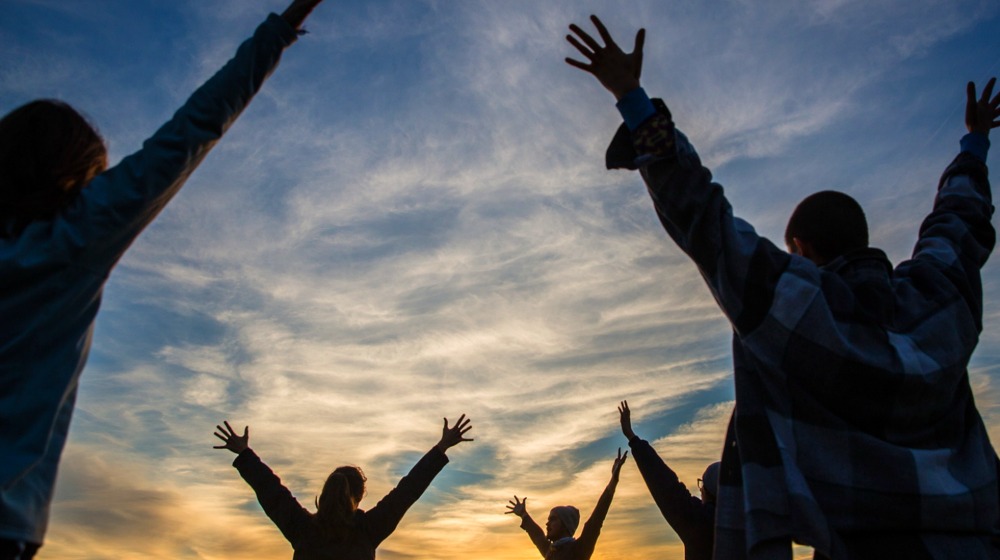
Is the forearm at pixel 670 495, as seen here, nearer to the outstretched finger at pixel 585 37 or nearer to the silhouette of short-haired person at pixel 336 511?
the silhouette of short-haired person at pixel 336 511

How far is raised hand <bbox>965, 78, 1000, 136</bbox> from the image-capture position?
11.2 feet

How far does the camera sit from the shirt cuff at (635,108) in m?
2.42

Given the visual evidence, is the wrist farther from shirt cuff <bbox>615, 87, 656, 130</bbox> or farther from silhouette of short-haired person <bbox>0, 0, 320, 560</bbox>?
silhouette of short-haired person <bbox>0, 0, 320, 560</bbox>

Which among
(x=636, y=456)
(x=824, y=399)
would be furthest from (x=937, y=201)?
(x=636, y=456)

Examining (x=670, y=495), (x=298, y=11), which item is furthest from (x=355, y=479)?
(x=298, y=11)

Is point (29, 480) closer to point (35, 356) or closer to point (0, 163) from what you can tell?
point (35, 356)

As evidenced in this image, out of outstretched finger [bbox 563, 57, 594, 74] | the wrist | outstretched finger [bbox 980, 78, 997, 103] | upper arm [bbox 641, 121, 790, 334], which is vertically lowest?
upper arm [bbox 641, 121, 790, 334]

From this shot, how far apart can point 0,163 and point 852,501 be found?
2738 millimetres

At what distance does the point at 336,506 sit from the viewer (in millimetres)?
5719

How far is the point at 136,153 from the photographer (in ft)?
6.66

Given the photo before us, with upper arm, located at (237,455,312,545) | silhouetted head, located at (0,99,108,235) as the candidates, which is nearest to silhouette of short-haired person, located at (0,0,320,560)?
silhouetted head, located at (0,99,108,235)

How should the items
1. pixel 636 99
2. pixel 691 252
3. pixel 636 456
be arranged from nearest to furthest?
pixel 691 252 → pixel 636 99 → pixel 636 456

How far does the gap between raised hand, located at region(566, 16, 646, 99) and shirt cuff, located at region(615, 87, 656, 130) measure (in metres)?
0.05

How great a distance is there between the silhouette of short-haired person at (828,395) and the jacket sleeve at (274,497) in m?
4.49
